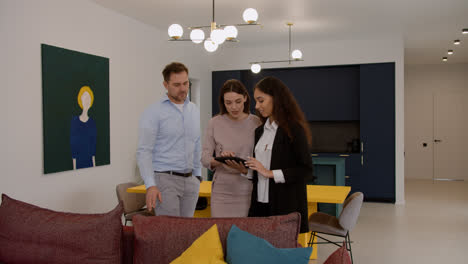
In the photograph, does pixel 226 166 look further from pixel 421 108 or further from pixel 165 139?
pixel 421 108

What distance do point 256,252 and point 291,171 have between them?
71cm

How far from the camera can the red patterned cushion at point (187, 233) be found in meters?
2.16

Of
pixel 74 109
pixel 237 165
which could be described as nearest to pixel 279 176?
pixel 237 165

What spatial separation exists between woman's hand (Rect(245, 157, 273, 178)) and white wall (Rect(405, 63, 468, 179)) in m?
10.5

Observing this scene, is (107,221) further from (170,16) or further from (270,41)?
(270,41)

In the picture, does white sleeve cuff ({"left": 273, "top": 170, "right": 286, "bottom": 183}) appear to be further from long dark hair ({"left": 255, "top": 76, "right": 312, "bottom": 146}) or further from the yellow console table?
the yellow console table

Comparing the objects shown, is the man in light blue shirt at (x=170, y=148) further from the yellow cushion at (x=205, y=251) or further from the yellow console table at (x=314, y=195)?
the yellow console table at (x=314, y=195)

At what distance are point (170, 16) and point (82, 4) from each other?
4.63ft

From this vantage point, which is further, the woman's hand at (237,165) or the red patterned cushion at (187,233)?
the woman's hand at (237,165)

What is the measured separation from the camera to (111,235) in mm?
2252

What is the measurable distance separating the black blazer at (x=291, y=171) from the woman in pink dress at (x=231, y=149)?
9.4 inches

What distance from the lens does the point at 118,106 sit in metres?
6.18

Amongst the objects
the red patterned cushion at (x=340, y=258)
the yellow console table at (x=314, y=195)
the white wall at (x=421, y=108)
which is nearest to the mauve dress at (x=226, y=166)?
the red patterned cushion at (x=340, y=258)

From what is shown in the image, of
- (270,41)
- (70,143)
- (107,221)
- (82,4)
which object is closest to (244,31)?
(270,41)
